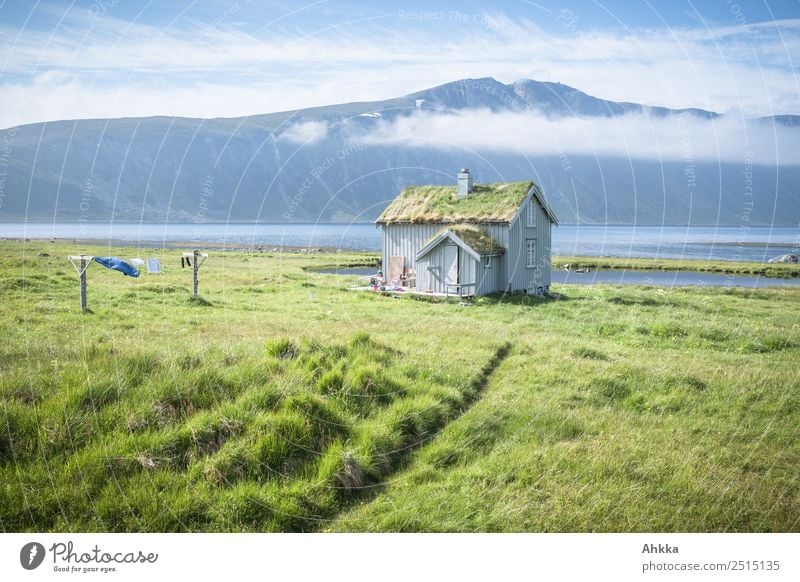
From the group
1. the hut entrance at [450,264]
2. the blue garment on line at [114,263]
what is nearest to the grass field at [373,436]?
the blue garment on line at [114,263]

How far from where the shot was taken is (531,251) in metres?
28.7

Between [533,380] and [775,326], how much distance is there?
11.3 m

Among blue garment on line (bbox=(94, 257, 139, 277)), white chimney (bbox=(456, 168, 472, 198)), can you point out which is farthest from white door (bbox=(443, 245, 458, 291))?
blue garment on line (bbox=(94, 257, 139, 277))

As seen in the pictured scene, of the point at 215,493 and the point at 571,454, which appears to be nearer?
the point at 215,493

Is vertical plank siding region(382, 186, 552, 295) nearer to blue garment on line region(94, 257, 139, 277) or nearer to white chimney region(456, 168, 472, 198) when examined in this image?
white chimney region(456, 168, 472, 198)

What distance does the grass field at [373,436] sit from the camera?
6.25 metres

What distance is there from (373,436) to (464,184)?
22860mm

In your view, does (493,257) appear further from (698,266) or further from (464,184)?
(698,266)

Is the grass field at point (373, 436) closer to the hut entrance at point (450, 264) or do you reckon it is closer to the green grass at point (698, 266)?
the hut entrance at point (450, 264)

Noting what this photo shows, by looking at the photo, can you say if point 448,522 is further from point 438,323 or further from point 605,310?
point 605,310

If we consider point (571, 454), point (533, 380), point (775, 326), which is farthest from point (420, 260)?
point (571, 454)

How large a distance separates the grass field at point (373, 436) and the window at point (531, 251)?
619 inches
